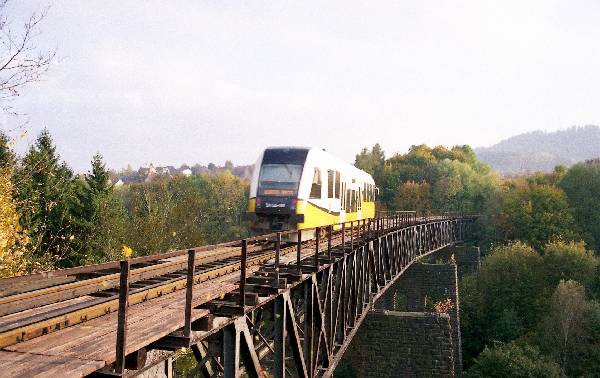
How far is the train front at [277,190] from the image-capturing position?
49.5 ft

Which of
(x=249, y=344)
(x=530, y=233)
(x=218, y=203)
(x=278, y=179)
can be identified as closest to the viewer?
(x=249, y=344)

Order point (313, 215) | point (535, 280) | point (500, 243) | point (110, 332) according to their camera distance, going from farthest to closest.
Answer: point (500, 243), point (535, 280), point (313, 215), point (110, 332)

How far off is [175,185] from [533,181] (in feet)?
188

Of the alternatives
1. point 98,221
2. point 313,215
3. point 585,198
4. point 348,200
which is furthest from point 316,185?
point 585,198

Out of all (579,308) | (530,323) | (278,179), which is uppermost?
(278,179)

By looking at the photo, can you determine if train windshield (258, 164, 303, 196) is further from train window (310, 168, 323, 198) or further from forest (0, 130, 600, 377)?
forest (0, 130, 600, 377)

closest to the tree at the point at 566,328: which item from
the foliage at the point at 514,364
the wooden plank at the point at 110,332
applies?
the foliage at the point at 514,364

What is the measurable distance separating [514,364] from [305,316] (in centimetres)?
2344

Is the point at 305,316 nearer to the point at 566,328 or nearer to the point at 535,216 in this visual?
the point at 566,328

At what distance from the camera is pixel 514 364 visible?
91.8ft

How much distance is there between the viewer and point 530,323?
123 feet

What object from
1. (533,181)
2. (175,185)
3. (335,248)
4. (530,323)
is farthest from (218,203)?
(335,248)

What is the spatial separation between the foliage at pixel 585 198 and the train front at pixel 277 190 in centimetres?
4350

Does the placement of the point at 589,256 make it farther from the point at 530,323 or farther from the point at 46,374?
the point at 46,374
